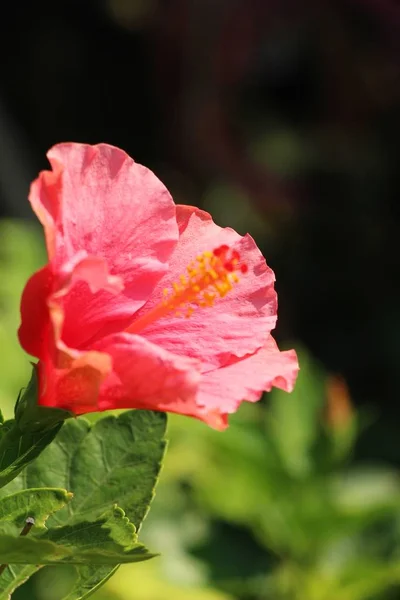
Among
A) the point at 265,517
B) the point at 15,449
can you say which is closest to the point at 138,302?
the point at 15,449

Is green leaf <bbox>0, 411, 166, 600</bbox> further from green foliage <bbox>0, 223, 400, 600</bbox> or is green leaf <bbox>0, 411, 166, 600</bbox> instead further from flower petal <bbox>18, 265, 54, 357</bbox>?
green foliage <bbox>0, 223, 400, 600</bbox>

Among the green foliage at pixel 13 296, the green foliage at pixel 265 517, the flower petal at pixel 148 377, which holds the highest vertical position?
the flower petal at pixel 148 377

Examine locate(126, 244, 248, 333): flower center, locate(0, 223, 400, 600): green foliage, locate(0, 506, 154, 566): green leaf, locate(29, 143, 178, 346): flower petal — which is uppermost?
locate(29, 143, 178, 346): flower petal

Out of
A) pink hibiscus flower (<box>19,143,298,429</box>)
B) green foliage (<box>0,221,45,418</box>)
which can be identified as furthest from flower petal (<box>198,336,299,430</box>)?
green foliage (<box>0,221,45,418</box>)

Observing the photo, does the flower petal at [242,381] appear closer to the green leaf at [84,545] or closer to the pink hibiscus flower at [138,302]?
the pink hibiscus flower at [138,302]

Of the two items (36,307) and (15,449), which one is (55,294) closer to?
(36,307)

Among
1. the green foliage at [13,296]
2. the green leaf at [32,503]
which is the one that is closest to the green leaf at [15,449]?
the green leaf at [32,503]

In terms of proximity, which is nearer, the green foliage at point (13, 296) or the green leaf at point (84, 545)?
the green leaf at point (84, 545)
